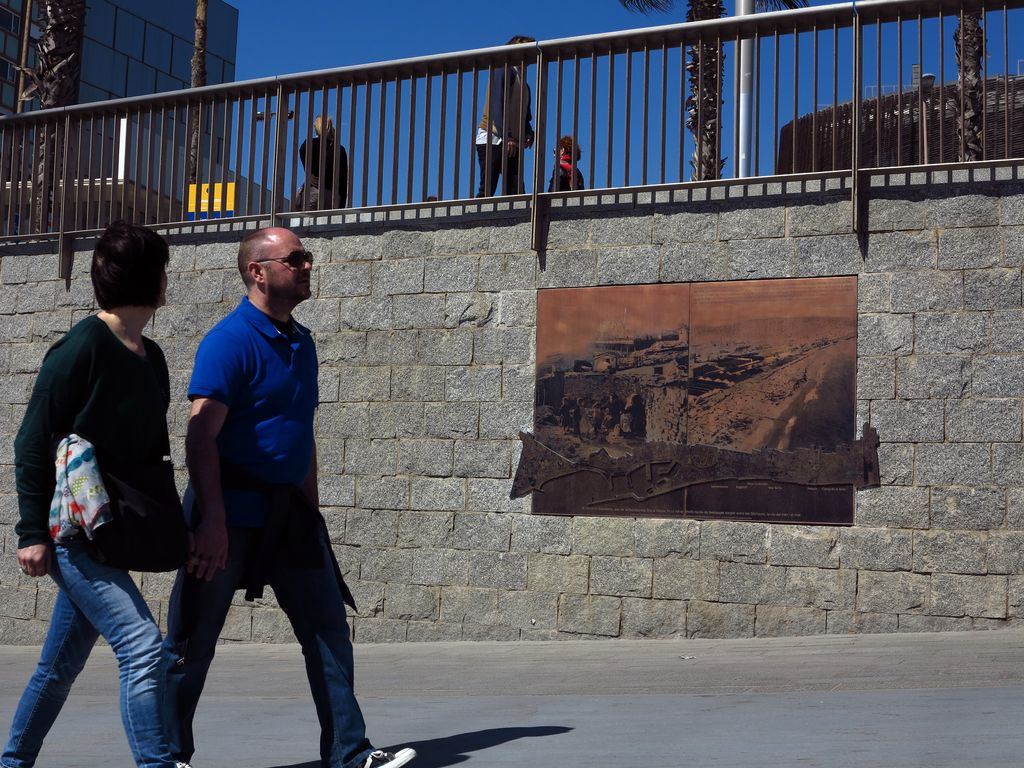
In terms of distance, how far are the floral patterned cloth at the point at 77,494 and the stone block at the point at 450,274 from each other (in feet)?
17.9

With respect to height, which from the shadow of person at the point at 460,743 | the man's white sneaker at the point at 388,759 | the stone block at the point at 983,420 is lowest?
the shadow of person at the point at 460,743

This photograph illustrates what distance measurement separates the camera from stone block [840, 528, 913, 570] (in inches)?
299

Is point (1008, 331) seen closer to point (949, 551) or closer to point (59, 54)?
point (949, 551)

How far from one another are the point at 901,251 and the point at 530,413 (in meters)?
2.53

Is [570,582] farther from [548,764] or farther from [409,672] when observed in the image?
[548,764]

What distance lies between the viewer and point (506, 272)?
8.87m

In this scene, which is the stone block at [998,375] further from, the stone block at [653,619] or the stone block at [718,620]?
the stone block at [653,619]

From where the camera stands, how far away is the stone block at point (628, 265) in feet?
27.7

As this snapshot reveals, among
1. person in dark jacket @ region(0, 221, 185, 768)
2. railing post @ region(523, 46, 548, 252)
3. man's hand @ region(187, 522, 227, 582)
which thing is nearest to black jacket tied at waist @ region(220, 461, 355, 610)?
man's hand @ region(187, 522, 227, 582)

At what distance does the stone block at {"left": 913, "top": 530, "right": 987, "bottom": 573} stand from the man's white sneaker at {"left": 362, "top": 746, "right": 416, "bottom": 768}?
436 cm

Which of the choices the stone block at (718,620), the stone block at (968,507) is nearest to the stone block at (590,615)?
the stone block at (718,620)

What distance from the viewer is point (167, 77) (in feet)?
155

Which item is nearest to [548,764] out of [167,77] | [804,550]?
[804,550]

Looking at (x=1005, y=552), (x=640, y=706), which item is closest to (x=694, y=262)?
(x=1005, y=552)
